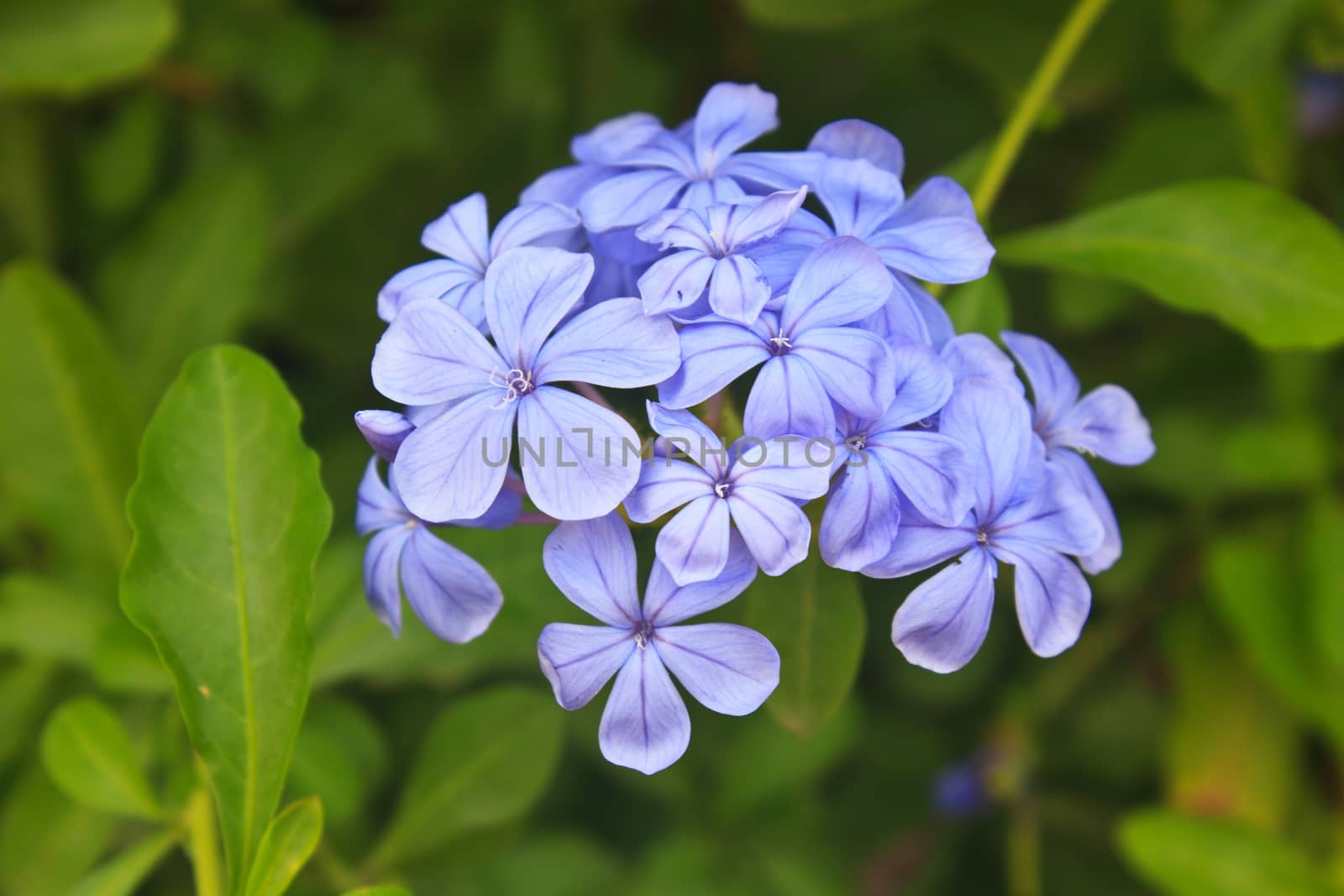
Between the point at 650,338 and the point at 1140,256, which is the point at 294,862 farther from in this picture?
the point at 1140,256

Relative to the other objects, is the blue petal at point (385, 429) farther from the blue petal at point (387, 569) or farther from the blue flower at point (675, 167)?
the blue flower at point (675, 167)

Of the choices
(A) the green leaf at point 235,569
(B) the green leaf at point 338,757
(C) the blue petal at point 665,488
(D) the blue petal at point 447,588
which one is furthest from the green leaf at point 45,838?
(C) the blue petal at point 665,488

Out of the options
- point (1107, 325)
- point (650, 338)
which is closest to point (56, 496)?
point (650, 338)

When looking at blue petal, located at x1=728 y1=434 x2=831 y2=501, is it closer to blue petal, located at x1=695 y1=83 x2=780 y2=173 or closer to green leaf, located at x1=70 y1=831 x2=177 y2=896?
blue petal, located at x1=695 y1=83 x2=780 y2=173

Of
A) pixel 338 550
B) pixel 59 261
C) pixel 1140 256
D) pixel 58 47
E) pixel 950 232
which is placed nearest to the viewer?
pixel 950 232

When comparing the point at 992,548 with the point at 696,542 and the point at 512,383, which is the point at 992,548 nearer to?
the point at 696,542
